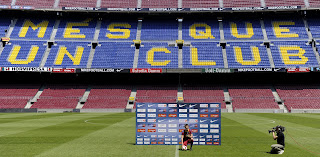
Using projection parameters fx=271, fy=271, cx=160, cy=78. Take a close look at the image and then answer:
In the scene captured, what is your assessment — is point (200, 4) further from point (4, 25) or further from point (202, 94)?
point (4, 25)

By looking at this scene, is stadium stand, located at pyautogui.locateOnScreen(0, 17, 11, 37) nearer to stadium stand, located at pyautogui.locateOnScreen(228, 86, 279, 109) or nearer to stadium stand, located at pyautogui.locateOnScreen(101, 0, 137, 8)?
stadium stand, located at pyautogui.locateOnScreen(101, 0, 137, 8)

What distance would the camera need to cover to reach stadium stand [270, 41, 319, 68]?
53250 millimetres

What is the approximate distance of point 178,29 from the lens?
6388 centimetres

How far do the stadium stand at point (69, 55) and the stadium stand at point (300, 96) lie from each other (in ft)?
129

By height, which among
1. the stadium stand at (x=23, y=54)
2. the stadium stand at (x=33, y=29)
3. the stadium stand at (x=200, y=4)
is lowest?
the stadium stand at (x=23, y=54)

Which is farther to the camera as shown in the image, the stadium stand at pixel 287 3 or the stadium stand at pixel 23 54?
the stadium stand at pixel 287 3

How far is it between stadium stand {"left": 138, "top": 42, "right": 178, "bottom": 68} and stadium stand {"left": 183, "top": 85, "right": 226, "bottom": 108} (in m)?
5.84

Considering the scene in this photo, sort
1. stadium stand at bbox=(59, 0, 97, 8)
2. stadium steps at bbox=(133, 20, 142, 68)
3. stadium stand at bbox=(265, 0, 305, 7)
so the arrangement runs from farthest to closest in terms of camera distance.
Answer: stadium stand at bbox=(59, 0, 97, 8) < stadium stand at bbox=(265, 0, 305, 7) < stadium steps at bbox=(133, 20, 142, 68)

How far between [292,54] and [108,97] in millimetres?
38315

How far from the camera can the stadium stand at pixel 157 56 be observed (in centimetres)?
5503

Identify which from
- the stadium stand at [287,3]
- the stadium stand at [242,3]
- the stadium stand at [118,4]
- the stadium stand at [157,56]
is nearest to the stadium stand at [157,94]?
the stadium stand at [157,56]

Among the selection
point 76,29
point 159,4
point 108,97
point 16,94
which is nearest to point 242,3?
point 159,4

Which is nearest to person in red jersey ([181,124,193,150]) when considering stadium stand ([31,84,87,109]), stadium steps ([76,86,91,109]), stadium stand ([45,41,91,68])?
stadium steps ([76,86,91,109])

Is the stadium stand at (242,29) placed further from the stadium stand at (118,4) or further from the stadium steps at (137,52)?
the stadium stand at (118,4)
